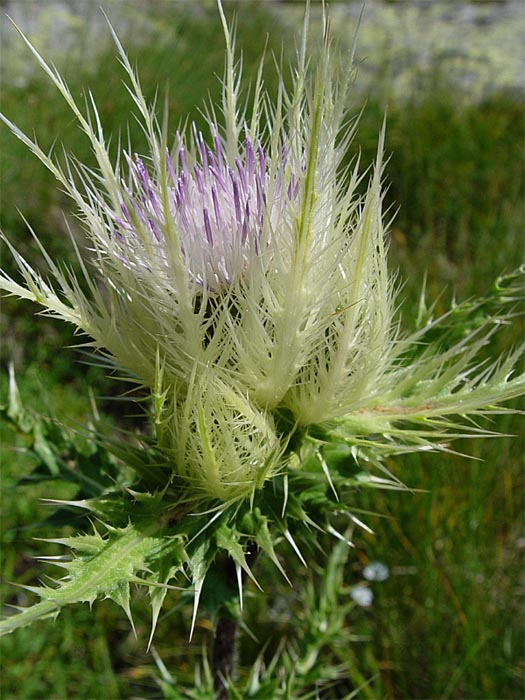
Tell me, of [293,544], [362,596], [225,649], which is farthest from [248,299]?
[362,596]

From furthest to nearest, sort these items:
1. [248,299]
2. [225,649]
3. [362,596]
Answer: [362,596]
[225,649]
[248,299]

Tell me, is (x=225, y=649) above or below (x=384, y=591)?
above

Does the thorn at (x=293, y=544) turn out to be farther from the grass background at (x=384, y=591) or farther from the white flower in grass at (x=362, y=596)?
the white flower in grass at (x=362, y=596)

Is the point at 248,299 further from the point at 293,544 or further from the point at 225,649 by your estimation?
the point at 225,649

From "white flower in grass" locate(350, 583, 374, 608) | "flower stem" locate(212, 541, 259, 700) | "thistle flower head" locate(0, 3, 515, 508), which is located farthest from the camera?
"white flower in grass" locate(350, 583, 374, 608)

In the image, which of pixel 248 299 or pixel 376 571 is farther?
pixel 376 571

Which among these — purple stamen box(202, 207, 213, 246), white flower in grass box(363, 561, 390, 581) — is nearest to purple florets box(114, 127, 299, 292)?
purple stamen box(202, 207, 213, 246)

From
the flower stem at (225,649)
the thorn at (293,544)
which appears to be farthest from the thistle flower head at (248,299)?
the flower stem at (225,649)

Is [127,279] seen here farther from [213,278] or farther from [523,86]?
[523,86]

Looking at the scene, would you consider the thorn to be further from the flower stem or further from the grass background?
the grass background

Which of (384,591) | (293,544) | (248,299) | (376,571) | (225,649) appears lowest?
(384,591)

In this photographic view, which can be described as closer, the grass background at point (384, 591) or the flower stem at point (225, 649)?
the flower stem at point (225, 649)

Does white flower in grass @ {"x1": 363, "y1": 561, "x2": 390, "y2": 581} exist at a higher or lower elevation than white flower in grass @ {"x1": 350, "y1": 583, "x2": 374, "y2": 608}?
higher
